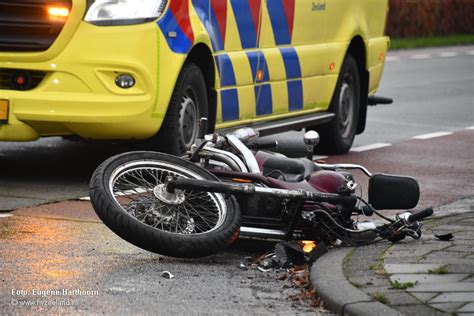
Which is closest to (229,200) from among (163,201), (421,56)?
(163,201)

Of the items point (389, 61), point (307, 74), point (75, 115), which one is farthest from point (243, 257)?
point (389, 61)

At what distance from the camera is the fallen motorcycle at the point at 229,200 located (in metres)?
7.21

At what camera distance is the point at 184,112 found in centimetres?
1036

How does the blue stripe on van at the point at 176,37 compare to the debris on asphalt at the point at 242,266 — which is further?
the blue stripe on van at the point at 176,37

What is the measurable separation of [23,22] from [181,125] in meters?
1.32

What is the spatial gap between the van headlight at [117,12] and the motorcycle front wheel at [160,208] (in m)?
2.26

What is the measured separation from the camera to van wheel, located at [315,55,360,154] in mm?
13055

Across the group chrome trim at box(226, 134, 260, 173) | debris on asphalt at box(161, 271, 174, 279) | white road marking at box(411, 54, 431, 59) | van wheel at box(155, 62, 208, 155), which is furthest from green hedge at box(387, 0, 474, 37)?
debris on asphalt at box(161, 271, 174, 279)

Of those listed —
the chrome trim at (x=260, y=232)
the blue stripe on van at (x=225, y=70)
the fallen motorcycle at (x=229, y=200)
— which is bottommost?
the blue stripe on van at (x=225, y=70)

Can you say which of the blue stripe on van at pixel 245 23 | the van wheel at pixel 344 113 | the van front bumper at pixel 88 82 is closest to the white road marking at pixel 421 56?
the van wheel at pixel 344 113

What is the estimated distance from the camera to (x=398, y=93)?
66.5 ft

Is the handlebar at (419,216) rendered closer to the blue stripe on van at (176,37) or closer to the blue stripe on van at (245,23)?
the blue stripe on van at (176,37)

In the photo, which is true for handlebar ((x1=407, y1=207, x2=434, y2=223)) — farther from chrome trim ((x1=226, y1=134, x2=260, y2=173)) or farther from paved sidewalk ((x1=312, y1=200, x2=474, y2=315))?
chrome trim ((x1=226, y1=134, x2=260, y2=173))

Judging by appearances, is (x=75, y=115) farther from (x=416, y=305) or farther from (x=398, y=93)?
(x=398, y=93)
